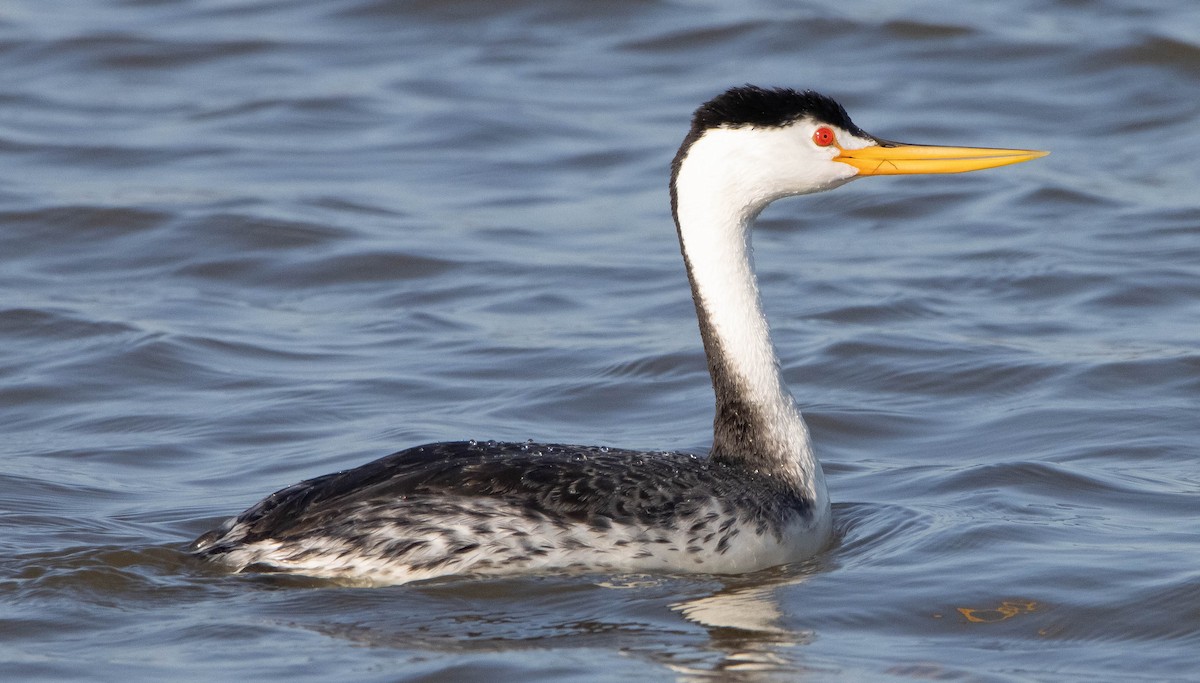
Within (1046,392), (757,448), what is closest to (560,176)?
(1046,392)

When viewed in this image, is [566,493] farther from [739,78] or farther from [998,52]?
[998,52]

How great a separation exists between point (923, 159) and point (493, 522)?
8.09 ft

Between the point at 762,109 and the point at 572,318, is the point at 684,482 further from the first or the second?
the point at 572,318

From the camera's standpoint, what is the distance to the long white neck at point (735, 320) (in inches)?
293

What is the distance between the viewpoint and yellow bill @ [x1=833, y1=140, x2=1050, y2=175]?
7.81 m

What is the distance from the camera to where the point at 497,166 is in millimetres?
14531

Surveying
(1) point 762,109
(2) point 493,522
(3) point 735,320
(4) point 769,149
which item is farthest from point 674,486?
(1) point 762,109

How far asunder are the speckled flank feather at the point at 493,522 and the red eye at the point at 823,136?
4.94 ft

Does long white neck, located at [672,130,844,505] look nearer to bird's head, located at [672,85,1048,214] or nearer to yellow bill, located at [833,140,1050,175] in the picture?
bird's head, located at [672,85,1048,214]

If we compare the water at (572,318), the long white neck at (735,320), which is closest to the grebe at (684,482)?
the long white neck at (735,320)

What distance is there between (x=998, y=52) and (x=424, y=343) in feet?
25.4

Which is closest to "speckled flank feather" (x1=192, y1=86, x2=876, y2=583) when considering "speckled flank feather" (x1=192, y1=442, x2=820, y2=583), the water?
"speckled flank feather" (x1=192, y1=442, x2=820, y2=583)

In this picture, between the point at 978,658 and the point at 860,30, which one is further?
the point at 860,30

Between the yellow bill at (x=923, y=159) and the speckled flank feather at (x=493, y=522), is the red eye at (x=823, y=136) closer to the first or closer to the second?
the yellow bill at (x=923, y=159)
